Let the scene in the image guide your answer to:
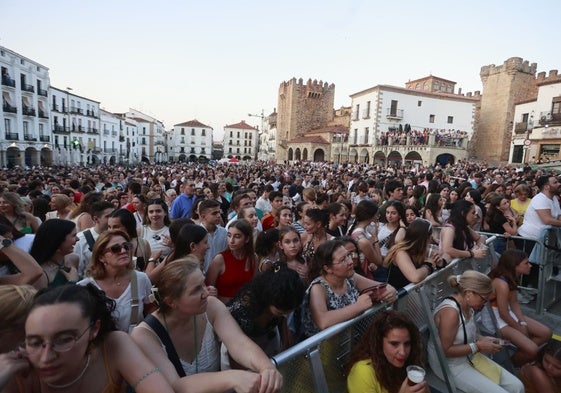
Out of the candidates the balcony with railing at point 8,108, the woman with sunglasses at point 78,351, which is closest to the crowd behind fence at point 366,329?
the woman with sunglasses at point 78,351

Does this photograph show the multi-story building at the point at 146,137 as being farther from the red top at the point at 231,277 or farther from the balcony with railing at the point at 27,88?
the red top at the point at 231,277

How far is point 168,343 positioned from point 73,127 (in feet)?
163

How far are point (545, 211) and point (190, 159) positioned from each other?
78524mm

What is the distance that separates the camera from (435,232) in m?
5.46

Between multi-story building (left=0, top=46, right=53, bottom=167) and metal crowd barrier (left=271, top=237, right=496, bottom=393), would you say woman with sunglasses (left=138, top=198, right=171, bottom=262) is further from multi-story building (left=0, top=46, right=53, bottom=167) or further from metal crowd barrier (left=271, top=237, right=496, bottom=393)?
multi-story building (left=0, top=46, right=53, bottom=167)

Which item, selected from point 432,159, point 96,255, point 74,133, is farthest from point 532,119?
point 74,133

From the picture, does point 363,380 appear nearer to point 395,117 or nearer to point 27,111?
point 395,117

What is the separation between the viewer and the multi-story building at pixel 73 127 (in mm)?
38344

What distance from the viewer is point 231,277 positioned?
2994 millimetres

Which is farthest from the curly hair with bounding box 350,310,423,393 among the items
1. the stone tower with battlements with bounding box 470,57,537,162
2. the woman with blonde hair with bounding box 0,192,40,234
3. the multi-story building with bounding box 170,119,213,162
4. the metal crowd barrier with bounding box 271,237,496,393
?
the multi-story building with bounding box 170,119,213,162

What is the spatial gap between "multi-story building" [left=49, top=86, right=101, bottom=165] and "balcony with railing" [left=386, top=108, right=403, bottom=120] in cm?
3425

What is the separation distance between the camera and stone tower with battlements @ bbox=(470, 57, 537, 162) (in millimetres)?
32188

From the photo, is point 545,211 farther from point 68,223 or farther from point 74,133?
point 74,133

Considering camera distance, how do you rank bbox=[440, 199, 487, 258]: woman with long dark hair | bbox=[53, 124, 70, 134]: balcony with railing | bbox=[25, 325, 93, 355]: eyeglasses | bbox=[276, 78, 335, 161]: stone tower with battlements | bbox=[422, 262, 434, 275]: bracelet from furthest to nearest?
1. bbox=[276, 78, 335, 161]: stone tower with battlements
2. bbox=[53, 124, 70, 134]: balcony with railing
3. bbox=[440, 199, 487, 258]: woman with long dark hair
4. bbox=[422, 262, 434, 275]: bracelet
5. bbox=[25, 325, 93, 355]: eyeglasses
